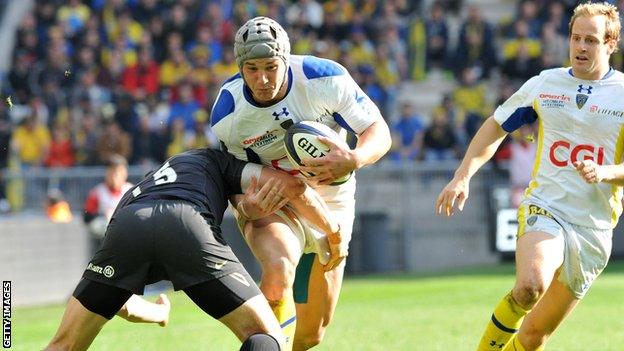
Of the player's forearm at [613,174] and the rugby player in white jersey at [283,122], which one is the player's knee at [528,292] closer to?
the player's forearm at [613,174]

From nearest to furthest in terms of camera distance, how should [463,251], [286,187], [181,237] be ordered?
[181,237] < [286,187] < [463,251]

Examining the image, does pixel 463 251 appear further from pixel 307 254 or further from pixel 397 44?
pixel 307 254

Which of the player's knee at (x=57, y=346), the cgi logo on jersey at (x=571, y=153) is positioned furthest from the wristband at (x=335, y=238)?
the player's knee at (x=57, y=346)

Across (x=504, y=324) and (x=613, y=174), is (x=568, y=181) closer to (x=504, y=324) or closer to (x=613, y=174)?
(x=613, y=174)

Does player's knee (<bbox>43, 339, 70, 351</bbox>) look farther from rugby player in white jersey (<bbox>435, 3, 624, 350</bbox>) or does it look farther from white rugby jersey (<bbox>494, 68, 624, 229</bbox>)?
white rugby jersey (<bbox>494, 68, 624, 229</bbox>)

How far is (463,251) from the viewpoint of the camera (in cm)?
1869

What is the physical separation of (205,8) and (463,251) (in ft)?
24.2

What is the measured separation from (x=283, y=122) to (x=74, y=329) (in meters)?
1.99

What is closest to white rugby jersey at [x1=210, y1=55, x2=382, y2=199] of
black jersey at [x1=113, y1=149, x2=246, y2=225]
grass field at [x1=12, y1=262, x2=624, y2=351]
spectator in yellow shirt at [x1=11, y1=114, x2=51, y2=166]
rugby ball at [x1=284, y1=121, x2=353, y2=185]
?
rugby ball at [x1=284, y1=121, x2=353, y2=185]

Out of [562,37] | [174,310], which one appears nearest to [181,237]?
[174,310]

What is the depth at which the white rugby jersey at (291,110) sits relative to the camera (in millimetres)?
7391

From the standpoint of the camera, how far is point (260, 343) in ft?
19.7

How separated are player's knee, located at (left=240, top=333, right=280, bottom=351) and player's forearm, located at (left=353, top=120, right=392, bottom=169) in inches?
52.6

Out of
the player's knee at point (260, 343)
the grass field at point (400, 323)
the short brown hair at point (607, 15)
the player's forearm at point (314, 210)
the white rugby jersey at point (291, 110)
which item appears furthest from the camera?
the grass field at point (400, 323)
